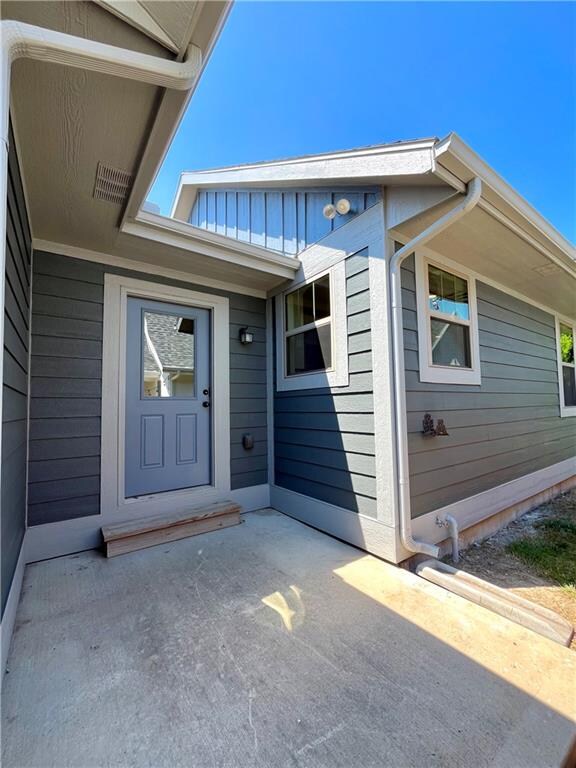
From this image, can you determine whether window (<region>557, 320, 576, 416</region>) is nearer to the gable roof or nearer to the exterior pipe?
the gable roof

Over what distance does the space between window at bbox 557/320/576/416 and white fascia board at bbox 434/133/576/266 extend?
294 cm

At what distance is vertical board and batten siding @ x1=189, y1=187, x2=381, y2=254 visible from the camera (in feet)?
9.66

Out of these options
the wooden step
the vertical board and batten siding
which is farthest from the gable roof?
the wooden step

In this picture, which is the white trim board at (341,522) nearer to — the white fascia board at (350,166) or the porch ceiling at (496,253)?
the porch ceiling at (496,253)

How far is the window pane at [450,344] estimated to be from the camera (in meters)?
2.98

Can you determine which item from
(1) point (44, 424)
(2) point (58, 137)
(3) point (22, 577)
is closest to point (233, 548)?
(3) point (22, 577)

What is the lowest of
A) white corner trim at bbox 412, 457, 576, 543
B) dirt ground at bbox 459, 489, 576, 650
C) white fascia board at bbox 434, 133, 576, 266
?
dirt ground at bbox 459, 489, 576, 650

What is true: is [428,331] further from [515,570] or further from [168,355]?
[168,355]

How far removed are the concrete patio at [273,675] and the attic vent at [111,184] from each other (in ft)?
8.28

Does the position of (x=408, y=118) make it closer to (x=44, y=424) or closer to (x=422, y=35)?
(x=422, y=35)

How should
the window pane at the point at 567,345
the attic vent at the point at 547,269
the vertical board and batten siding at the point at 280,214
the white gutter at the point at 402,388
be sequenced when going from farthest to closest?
the window pane at the point at 567,345, the attic vent at the point at 547,269, the vertical board and batten siding at the point at 280,214, the white gutter at the point at 402,388

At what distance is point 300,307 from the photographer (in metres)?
3.43

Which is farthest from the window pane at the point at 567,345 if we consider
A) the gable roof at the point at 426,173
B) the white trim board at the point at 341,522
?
the white trim board at the point at 341,522


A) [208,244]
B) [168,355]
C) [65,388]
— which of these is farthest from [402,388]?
[65,388]
